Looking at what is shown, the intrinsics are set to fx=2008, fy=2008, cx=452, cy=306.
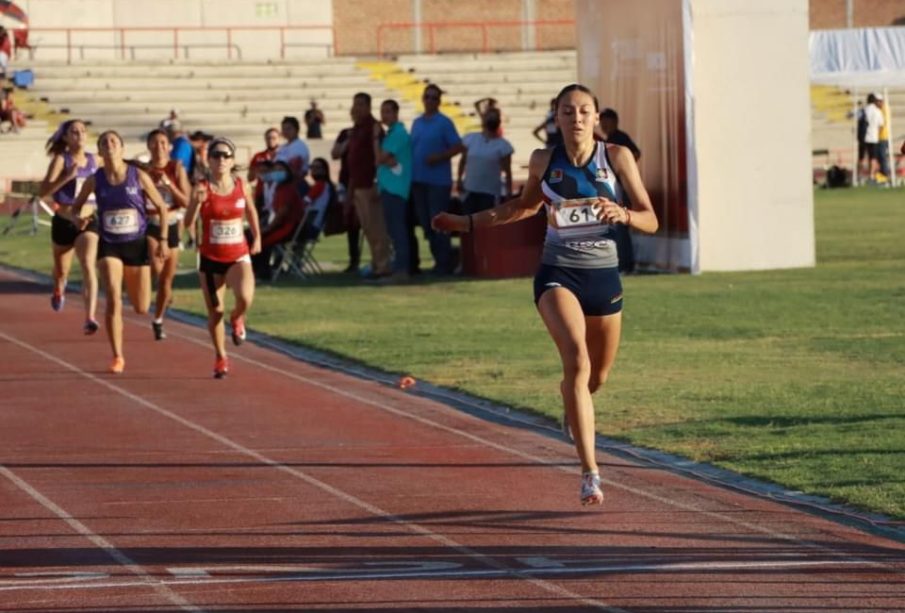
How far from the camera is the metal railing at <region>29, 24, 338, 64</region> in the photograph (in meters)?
56.9

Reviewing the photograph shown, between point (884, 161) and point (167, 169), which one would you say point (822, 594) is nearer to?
point (167, 169)

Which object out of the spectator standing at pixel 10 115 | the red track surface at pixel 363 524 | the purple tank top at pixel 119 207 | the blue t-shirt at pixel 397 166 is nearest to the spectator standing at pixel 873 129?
the spectator standing at pixel 10 115

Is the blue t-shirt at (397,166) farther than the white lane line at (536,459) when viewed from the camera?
Yes

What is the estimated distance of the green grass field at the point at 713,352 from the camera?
434 inches

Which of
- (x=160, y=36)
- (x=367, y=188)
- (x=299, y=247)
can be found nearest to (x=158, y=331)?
(x=367, y=188)

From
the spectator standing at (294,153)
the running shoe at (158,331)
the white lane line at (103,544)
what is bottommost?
the white lane line at (103,544)

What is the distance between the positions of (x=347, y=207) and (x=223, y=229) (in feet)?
30.8

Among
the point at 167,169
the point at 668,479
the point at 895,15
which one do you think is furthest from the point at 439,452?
the point at 895,15

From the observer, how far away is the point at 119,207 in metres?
15.7

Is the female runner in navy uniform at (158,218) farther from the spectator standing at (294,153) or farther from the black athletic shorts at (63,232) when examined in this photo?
the spectator standing at (294,153)

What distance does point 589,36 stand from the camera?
26.1 m

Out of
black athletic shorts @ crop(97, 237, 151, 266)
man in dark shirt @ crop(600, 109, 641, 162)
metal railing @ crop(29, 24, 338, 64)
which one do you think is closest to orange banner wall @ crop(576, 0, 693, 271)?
man in dark shirt @ crop(600, 109, 641, 162)

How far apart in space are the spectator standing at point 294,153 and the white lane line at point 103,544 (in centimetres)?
1370

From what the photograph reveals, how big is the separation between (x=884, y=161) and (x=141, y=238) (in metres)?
32.1
